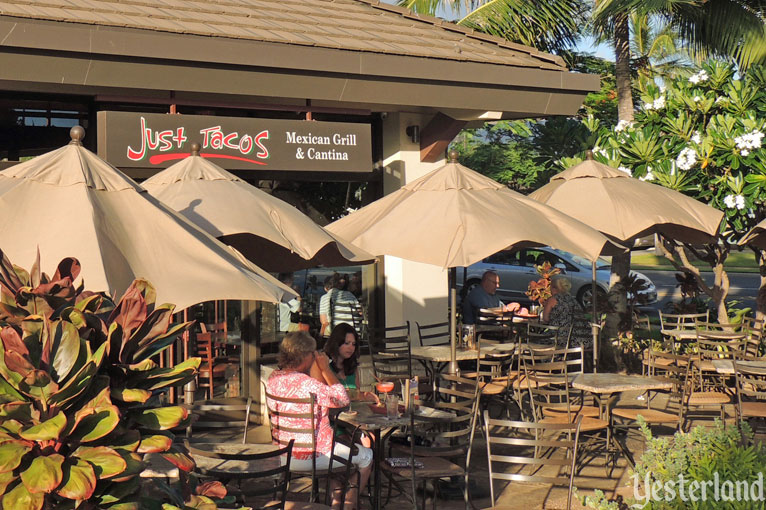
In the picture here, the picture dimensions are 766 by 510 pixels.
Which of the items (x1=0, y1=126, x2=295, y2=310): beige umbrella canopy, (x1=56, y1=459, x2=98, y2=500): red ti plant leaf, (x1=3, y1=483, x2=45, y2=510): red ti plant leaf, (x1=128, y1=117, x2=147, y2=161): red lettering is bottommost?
(x1=3, y1=483, x2=45, y2=510): red ti plant leaf

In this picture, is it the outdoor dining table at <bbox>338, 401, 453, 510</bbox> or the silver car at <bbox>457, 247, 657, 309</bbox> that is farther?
the silver car at <bbox>457, 247, 657, 309</bbox>

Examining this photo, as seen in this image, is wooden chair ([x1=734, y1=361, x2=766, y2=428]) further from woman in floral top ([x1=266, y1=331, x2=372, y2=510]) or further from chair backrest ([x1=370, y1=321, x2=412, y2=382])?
woman in floral top ([x1=266, y1=331, x2=372, y2=510])

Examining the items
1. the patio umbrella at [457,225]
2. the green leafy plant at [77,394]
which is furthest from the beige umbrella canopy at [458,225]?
the green leafy plant at [77,394]

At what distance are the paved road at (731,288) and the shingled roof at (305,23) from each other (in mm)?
12577

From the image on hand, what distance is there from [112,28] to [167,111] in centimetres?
123

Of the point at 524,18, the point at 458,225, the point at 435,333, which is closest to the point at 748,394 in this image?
the point at 458,225

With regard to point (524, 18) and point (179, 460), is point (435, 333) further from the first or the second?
point (524, 18)

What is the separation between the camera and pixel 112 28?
7.76 metres

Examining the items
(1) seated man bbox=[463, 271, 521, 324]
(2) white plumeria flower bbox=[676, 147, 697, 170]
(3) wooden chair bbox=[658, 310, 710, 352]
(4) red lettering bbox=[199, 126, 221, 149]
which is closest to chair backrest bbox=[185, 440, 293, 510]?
(4) red lettering bbox=[199, 126, 221, 149]

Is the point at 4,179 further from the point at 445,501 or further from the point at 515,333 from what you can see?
the point at 515,333

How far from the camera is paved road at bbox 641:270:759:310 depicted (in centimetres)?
2433

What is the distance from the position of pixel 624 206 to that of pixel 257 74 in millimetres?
3632

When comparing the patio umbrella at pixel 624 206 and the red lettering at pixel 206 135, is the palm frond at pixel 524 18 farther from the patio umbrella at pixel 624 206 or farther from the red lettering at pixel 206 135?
the red lettering at pixel 206 135

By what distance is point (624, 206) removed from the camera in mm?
8266
